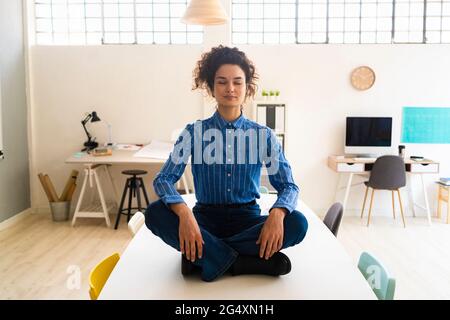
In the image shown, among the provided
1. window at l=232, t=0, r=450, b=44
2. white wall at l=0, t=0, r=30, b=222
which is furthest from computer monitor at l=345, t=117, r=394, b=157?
white wall at l=0, t=0, r=30, b=222

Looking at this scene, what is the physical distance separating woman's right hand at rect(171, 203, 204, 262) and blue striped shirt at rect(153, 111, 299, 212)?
0.66 ft

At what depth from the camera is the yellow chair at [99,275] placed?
1.60 m

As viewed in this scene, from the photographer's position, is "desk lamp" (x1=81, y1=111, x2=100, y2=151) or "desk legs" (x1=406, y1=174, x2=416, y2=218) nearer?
"desk lamp" (x1=81, y1=111, x2=100, y2=151)

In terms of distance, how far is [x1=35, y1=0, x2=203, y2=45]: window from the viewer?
549 cm

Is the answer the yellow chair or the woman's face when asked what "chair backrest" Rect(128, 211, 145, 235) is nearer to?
the yellow chair

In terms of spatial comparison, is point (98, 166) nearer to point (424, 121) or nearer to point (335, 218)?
point (335, 218)

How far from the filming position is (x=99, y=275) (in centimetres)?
171

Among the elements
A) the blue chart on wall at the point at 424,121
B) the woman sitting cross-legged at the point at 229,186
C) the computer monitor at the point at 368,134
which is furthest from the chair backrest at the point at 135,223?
the blue chart on wall at the point at 424,121

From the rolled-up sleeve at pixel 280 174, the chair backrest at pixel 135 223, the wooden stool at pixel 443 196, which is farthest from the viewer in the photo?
the wooden stool at pixel 443 196

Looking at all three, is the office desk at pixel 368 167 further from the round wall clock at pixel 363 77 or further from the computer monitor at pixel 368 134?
the round wall clock at pixel 363 77

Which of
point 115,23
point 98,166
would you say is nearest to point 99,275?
point 98,166

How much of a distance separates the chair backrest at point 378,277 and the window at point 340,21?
13.5 feet

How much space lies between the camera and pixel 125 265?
1.68m

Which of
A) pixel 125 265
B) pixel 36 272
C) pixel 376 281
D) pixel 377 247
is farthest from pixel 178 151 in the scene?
pixel 377 247
